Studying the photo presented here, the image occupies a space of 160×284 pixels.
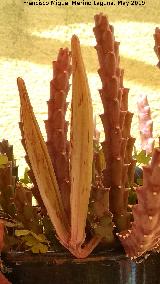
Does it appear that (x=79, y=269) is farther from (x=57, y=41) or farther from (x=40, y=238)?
(x=57, y=41)

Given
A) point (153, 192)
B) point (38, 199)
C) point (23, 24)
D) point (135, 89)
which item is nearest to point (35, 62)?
point (23, 24)

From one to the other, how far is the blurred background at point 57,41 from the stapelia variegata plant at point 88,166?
1.15 m

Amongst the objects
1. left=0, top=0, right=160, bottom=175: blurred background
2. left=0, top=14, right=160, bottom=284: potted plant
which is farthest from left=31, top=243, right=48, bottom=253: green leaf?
left=0, top=0, right=160, bottom=175: blurred background

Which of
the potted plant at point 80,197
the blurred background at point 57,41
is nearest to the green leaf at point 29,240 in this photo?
the potted plant at point 80,197

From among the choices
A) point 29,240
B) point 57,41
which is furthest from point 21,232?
point 57,41

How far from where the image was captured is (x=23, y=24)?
1.72 meters

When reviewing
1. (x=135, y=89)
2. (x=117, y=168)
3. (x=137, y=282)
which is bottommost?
(x=137, y=282)

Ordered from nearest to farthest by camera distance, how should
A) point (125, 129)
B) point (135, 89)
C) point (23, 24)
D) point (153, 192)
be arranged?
1. point (153, 192)
2. point (125, 129)
3. point (135, 89)
4. point (23, 24)

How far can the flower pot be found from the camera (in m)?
0.44

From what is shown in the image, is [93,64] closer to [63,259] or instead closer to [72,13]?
[72,13]

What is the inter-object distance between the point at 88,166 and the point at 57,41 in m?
1.35

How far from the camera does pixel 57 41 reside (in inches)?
66.9

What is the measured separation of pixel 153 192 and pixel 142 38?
1.42m

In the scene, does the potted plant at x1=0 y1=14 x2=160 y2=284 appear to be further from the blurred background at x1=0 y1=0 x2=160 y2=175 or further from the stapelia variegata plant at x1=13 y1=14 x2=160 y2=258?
the blurred background at x1=0 y1=0 x2=160 y2=175
